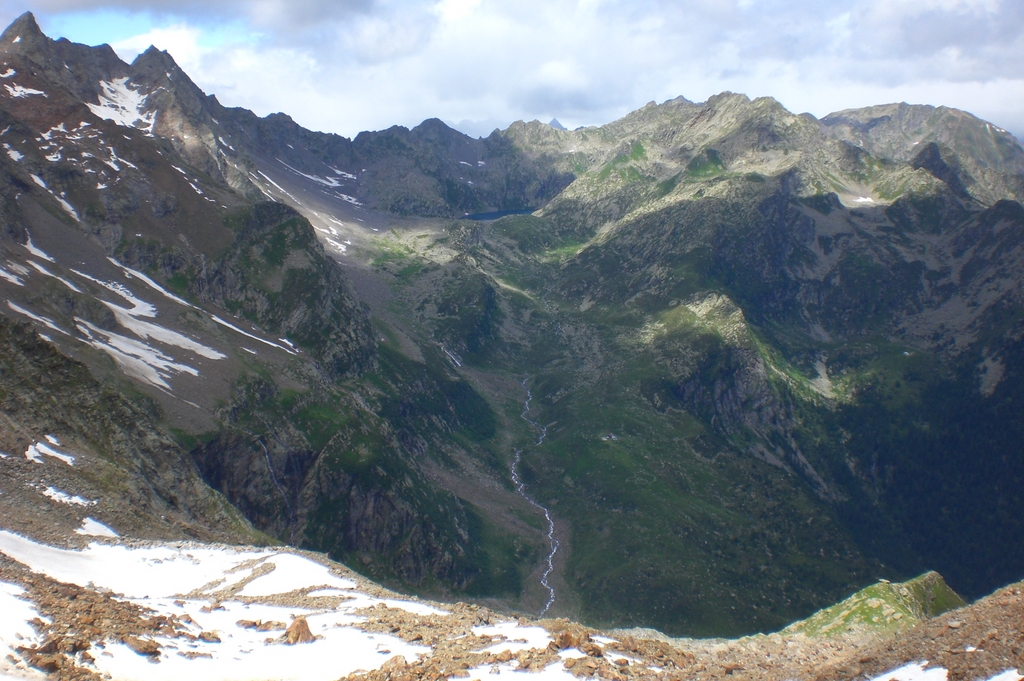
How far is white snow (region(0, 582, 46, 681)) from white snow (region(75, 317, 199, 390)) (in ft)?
294

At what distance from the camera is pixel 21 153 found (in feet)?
553

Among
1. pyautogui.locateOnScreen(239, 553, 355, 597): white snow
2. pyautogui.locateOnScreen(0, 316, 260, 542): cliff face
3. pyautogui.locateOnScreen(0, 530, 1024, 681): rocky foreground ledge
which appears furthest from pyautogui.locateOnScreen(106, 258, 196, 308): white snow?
pyautogui.locateOnScreen(0, 530, 1024, 681): rocky foreground ledge

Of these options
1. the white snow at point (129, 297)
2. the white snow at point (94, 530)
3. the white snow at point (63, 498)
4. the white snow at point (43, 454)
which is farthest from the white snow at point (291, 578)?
the white snow at point (129, 297)

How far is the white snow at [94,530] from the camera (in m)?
57.0

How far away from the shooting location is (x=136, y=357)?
124 m

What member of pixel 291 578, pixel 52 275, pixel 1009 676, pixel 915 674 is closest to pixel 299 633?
pixel 291 578

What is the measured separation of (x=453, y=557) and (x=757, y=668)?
131 metres

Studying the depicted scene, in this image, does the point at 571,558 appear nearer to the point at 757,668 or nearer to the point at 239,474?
the point at 239,474

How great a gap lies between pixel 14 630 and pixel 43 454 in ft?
135

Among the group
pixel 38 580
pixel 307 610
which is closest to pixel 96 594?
pixel 38 580

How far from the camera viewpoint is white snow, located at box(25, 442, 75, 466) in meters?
65.1

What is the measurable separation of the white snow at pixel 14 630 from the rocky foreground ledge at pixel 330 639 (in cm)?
Result: 8

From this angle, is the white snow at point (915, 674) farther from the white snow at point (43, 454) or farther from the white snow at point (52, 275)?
the white snow at point (52, 275)

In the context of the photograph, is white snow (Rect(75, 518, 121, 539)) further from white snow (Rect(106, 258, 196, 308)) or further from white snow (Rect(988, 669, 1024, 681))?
white snow (Rect(106, 258, 196, 308))
